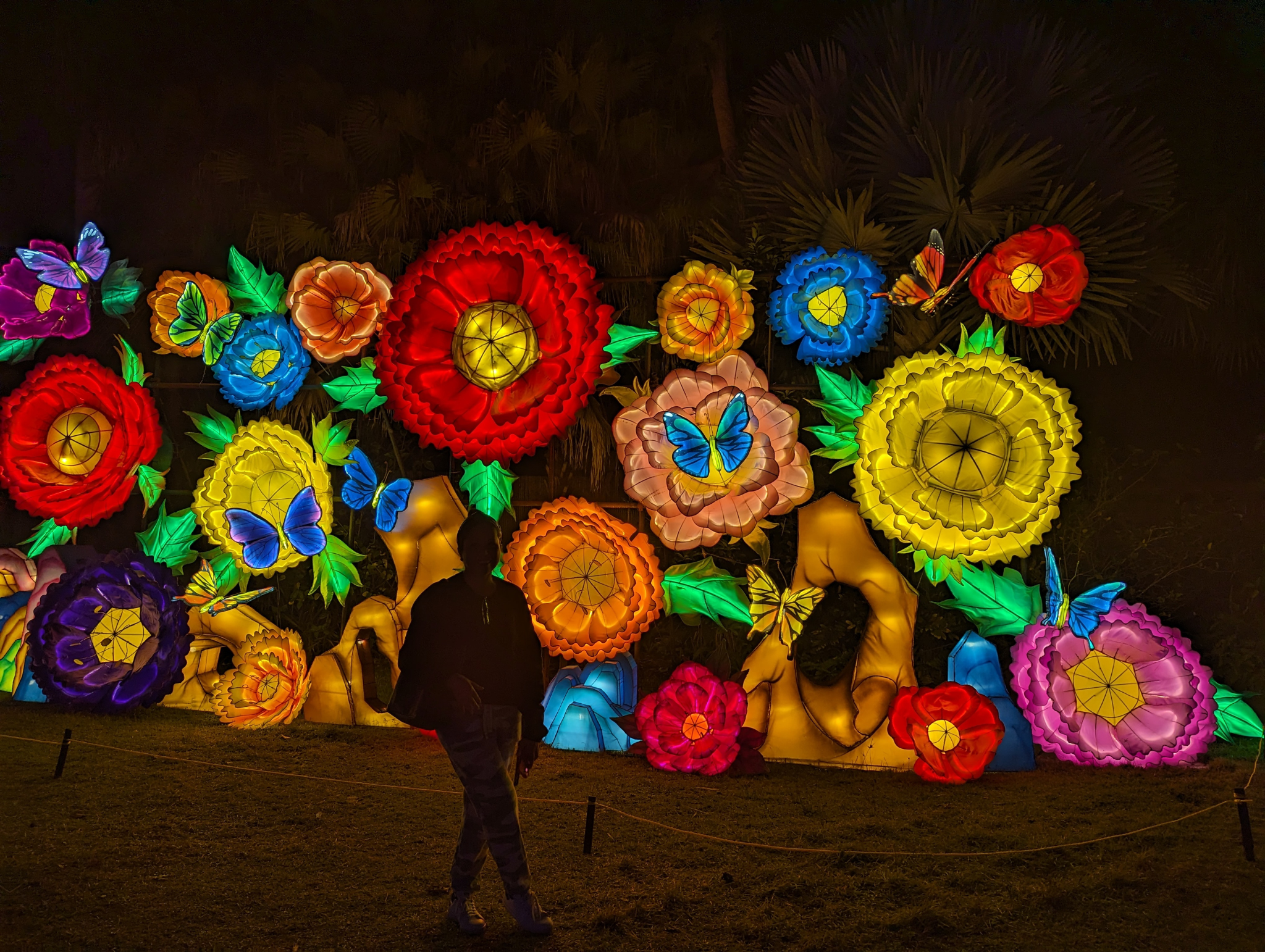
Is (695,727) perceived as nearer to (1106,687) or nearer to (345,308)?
(1106,687)

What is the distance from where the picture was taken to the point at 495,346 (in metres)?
4.84

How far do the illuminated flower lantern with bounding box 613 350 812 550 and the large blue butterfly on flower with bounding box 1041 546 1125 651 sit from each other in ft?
4.11

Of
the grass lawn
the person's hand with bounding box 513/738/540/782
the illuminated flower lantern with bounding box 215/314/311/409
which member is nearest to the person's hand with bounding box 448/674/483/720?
the person's hand with bounding box 513/738/540/782

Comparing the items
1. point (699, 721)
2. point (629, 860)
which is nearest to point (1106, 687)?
point (699, 721)

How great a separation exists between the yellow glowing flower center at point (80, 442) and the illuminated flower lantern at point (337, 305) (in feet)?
5.16

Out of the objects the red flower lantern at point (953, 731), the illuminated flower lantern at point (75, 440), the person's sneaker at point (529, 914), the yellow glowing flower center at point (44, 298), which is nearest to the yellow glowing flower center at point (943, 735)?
the red flower lantern at point (953, 731)

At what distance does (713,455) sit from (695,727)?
4.42ft

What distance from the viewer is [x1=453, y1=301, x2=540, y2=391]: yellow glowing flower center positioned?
15.8 feet

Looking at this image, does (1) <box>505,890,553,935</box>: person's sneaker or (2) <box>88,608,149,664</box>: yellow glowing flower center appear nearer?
(1) <box>505,890,553,935</box>: person's sneaker

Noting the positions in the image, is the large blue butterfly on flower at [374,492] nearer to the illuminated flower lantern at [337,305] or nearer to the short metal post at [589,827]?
the illuminated flower lantern at [337,305]

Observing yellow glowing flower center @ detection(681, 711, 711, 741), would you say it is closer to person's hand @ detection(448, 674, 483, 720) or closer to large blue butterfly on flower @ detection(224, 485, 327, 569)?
person's hand @ detection(448, 674, 483, 720)

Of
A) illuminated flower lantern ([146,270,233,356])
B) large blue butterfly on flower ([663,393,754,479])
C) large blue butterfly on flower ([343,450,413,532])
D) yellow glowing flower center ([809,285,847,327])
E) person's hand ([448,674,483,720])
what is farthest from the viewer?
illuminated flower lantern ([146,270,233,356])

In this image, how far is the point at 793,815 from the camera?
13.1 ft

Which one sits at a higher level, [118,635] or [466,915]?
[118,635]
